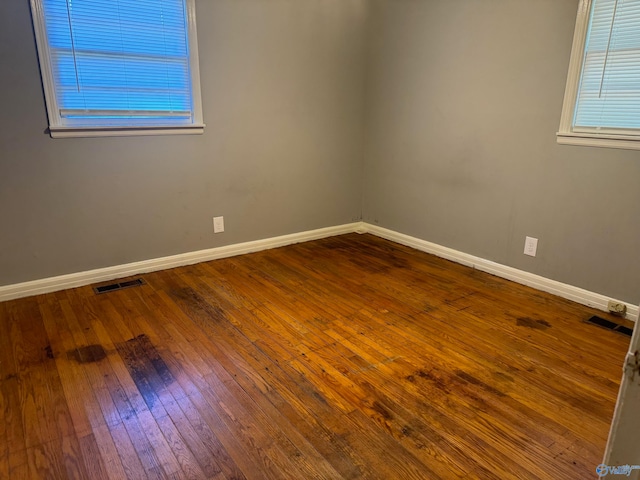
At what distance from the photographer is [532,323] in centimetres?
259

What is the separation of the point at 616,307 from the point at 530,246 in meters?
0.64

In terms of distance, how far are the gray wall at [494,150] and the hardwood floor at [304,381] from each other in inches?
15.8

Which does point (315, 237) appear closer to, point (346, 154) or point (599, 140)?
point (346, 154)

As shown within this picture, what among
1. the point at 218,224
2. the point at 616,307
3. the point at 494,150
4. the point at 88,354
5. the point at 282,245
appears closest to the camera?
the point at 88,354

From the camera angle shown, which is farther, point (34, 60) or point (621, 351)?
point (34, 60)

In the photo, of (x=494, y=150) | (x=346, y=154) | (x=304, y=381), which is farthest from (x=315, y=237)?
(x=304, y=381)

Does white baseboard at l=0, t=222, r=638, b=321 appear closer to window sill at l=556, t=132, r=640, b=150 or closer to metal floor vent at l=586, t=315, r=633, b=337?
metal floor vent at l=586, t=315, r=633, b=337

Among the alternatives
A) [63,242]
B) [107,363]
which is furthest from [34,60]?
[107,363]

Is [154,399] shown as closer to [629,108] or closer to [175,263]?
[175,263]

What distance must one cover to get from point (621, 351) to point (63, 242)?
135 inches

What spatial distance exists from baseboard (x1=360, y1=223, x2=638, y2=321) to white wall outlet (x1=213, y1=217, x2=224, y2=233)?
1520 mm

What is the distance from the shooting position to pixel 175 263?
3.41 metres

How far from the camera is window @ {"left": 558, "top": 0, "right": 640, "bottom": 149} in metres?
2.44

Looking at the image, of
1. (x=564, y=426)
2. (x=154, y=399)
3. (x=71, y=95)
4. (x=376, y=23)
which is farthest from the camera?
(x=376, y=23)
